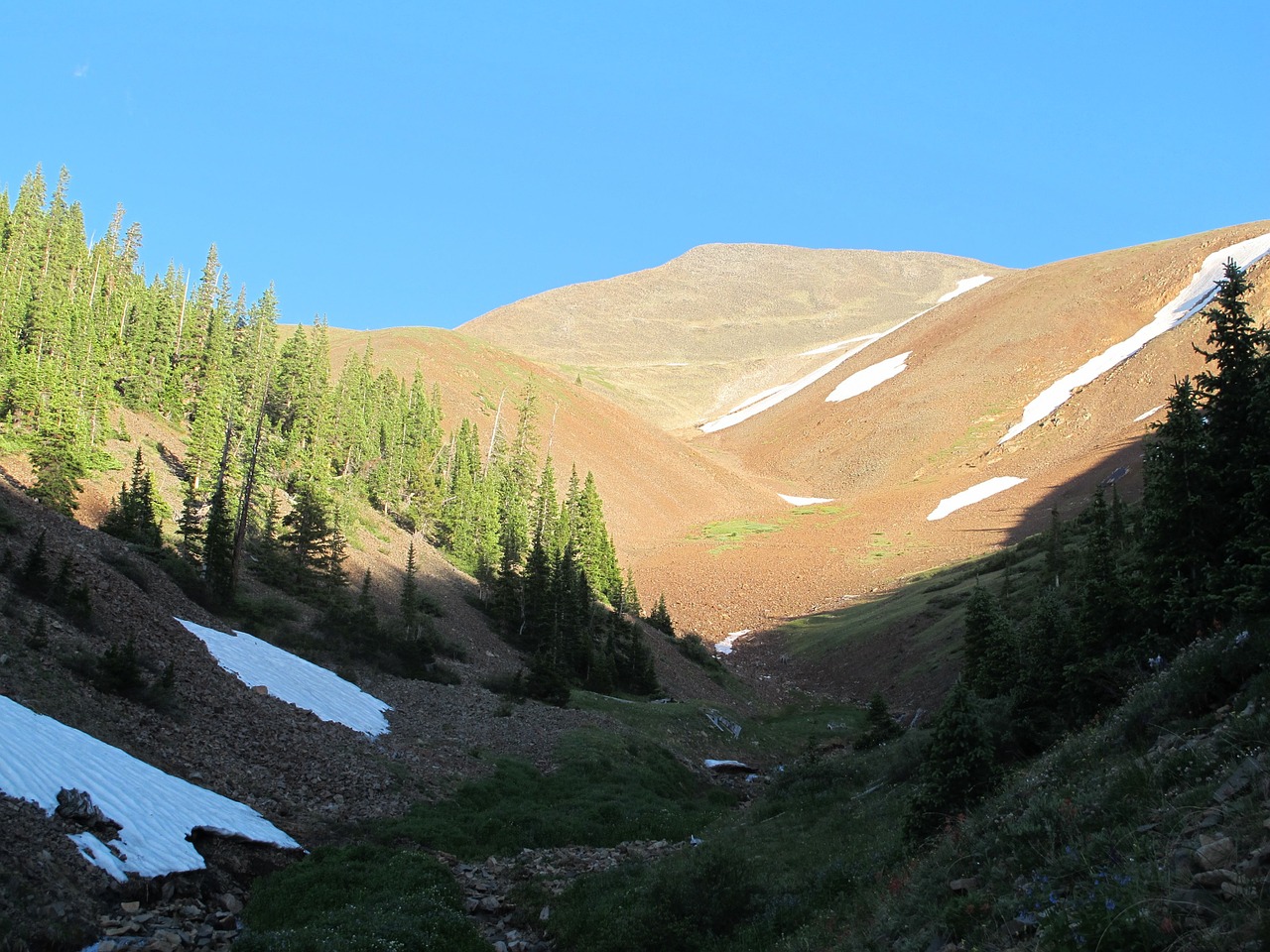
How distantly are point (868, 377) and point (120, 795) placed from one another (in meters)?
142

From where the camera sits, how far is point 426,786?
64.0 ft

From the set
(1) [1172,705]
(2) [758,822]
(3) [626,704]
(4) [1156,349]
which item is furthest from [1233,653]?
(4) [1156,349]

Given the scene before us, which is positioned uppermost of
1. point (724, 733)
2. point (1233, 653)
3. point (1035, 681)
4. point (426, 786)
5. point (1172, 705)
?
point (1233, 653)

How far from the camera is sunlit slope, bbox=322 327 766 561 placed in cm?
9519

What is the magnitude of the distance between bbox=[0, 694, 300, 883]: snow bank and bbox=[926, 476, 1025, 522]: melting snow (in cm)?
7707

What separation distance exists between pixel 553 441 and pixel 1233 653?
311ft

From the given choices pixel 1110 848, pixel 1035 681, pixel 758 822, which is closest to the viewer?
pixel 1110 848

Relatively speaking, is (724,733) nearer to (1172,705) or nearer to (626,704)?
(626,704)

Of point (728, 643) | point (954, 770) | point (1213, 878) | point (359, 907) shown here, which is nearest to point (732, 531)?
point (728, 643)

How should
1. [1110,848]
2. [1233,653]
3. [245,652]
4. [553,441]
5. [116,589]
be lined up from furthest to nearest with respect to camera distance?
A: [553,441]
[245,652]
[116,589]
[1233,653]
[1110,848]

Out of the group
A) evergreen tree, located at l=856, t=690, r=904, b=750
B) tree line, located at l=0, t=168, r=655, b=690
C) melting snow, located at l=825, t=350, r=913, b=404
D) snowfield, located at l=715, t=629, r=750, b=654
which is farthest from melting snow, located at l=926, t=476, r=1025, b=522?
evergreen tree, located at l=856, t=690, r=904, b=750

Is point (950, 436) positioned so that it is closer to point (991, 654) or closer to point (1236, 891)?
point (991, 654)

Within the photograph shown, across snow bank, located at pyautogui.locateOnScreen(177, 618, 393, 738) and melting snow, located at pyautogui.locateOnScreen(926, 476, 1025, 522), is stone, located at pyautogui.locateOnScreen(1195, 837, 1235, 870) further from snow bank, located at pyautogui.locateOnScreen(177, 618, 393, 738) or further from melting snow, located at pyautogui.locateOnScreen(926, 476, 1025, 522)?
melting snow, located at pyautogui.locateOnScreen(926, 476, 1025, 522)

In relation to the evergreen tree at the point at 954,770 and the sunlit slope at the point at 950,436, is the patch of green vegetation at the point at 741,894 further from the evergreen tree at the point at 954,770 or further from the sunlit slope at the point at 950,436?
the sunlit slope at the point at 950,436
